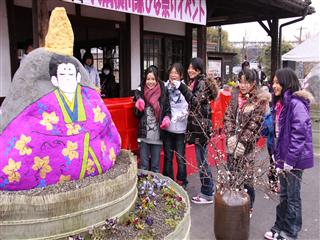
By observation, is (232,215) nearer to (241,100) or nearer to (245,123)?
(245,123)

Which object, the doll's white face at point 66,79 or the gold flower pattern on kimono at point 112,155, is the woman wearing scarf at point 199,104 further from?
the doll's white face at point 66,79

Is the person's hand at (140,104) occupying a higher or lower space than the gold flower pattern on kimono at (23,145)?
higher

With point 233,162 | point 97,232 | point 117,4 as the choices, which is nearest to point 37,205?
point 97,232

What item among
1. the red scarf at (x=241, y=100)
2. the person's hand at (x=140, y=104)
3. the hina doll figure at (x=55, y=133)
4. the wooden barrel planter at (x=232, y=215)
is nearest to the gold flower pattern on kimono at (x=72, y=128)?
the hina doll figure at (x=55, y=133)

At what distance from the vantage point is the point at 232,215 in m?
3.13

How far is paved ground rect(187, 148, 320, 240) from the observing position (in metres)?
3.59

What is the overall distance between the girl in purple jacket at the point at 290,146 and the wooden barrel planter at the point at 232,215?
0.42 metres

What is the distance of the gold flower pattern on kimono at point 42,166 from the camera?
228 cm

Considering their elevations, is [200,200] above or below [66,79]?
below

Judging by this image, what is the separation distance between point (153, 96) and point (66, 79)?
1628mm

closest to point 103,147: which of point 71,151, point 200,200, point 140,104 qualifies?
point 71,151

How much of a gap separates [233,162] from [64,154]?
6.13ft

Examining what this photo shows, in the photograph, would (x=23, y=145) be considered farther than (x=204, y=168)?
No

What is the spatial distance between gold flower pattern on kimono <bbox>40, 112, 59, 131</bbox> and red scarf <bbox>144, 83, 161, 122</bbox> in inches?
68.6
